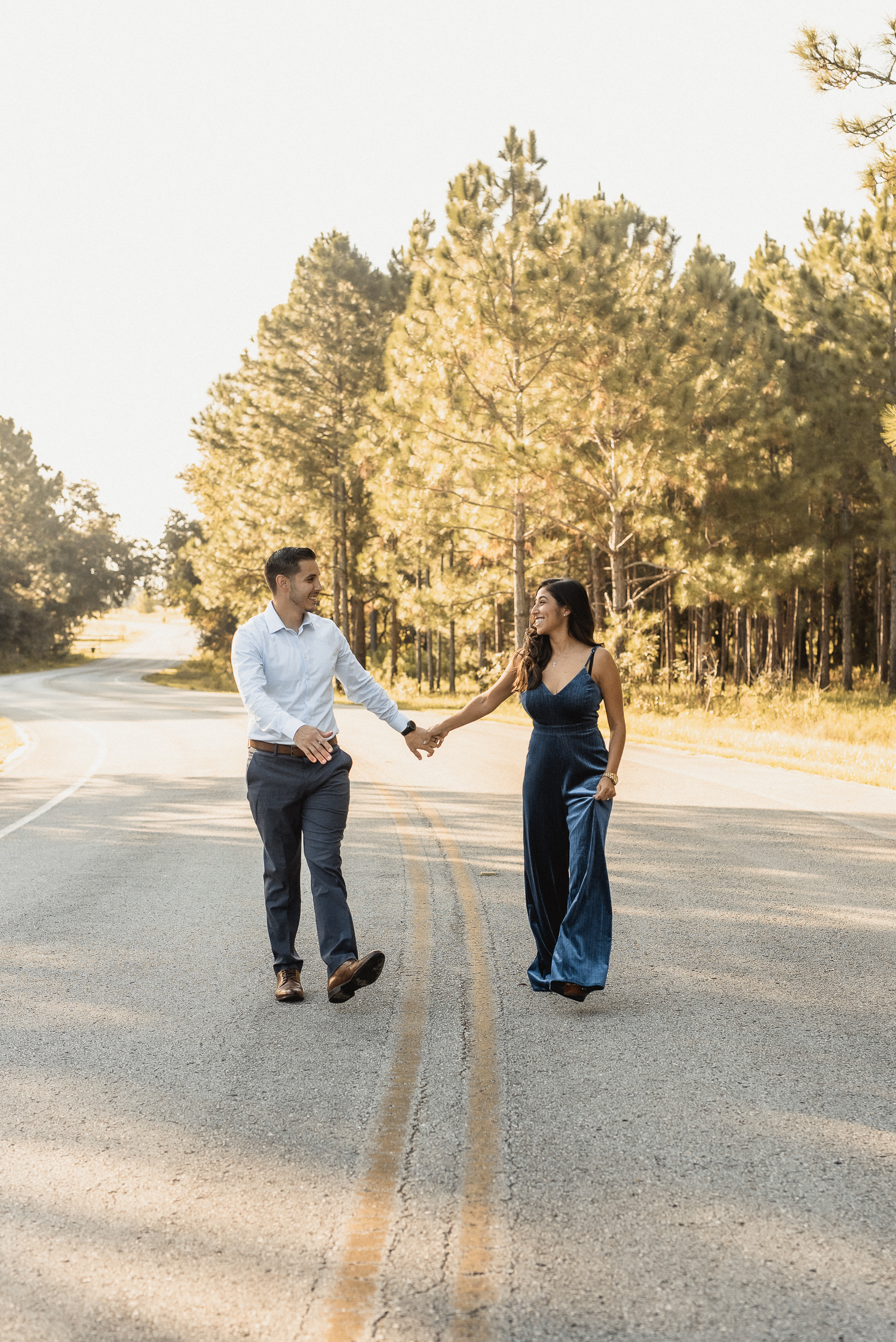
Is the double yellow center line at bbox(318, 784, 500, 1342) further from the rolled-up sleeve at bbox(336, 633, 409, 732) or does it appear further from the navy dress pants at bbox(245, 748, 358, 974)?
the rolled-up sleeve at bbox(336, 633, 409, 732)

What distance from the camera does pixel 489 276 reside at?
2520cm

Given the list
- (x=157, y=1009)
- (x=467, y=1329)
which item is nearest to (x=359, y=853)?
(x=157, y=1009)

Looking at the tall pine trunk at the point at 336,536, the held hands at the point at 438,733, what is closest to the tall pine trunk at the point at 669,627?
the tall pine trunk at the point at 336,536

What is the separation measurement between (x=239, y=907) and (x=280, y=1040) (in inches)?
113

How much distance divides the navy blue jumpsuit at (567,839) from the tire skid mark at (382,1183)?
0.71 meters

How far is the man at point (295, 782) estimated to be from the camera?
5.59 m

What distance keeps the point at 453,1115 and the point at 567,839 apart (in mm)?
1880

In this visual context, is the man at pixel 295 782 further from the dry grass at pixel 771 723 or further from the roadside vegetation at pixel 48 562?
the roadside vegetation at pixel 48 562

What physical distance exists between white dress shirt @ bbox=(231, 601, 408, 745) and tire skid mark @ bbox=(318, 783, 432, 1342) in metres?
1.41

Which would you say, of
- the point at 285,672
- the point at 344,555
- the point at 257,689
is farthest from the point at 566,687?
the point at 344,555

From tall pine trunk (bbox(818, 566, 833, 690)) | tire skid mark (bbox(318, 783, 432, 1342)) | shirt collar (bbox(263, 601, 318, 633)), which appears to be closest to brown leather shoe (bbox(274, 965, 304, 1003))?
tire skid mark (bbox(318, 783, 432, 1342))

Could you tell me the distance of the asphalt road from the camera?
118 inches

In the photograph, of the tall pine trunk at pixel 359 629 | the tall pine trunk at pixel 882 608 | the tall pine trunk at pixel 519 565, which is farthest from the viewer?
the tall pine trunk at pixel 359 629

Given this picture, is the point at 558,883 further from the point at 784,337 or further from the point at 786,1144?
the point at 784,337
